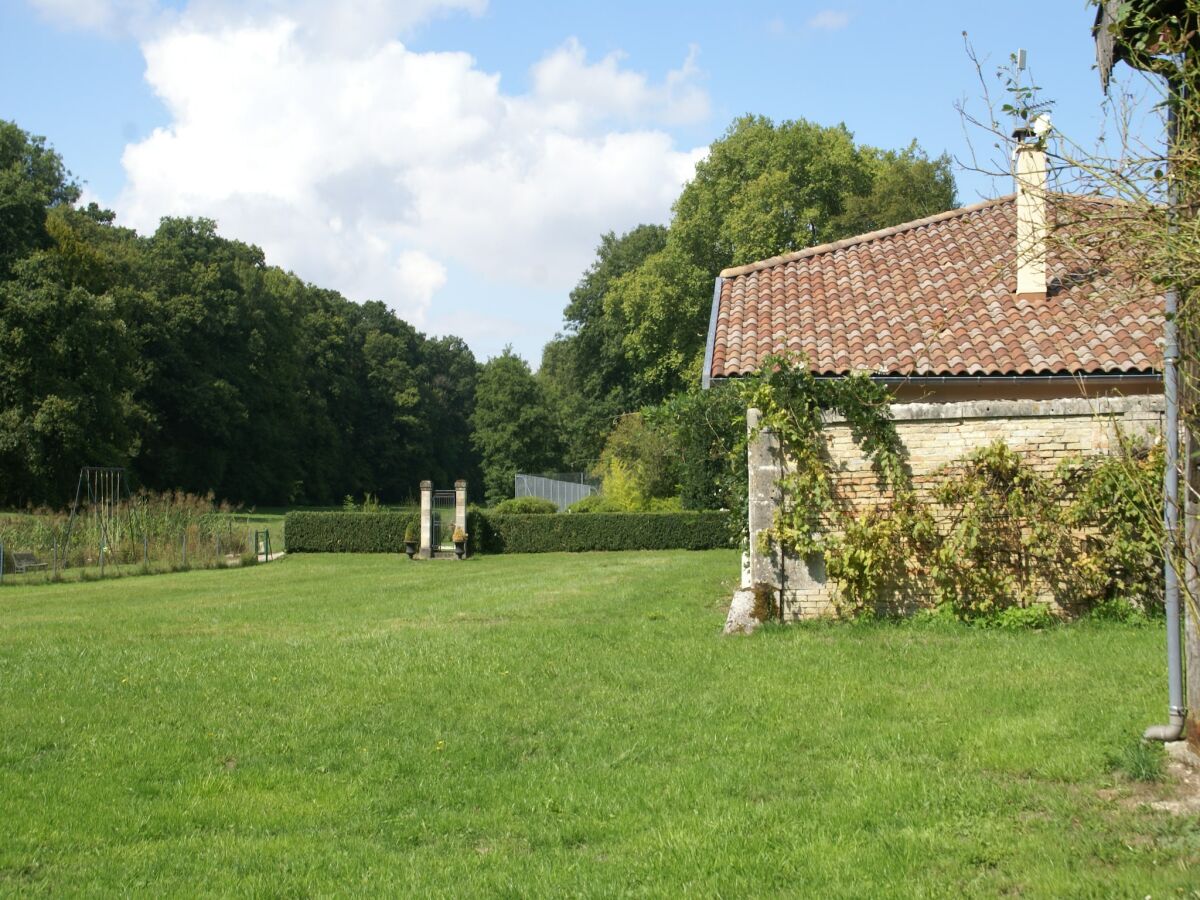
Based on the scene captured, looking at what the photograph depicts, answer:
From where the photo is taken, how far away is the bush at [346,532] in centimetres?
3525

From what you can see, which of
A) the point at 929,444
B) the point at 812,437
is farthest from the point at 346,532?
the point at 929,444

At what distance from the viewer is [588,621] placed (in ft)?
41.7

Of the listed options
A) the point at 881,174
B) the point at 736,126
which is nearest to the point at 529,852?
the point at 881,174

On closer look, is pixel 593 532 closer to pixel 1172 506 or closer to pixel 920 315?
pixel 920 315

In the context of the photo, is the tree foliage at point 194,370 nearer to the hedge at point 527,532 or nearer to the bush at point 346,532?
the bush at point 346,532

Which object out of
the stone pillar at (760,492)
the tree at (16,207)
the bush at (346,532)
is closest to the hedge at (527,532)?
the bush at (346,532)

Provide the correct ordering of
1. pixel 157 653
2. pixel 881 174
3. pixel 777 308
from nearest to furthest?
pixel 157 653 → pixel 777 308 → pixel 881 174

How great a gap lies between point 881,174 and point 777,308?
93.7 feet

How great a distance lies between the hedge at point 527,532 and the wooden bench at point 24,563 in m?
9.64

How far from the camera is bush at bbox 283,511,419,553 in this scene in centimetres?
3525

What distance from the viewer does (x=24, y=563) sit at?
25.8m

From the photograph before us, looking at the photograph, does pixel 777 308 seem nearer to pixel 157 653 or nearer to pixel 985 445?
pixel 985 445

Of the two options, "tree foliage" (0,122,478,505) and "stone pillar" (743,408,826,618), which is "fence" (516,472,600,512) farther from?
"stone pillar" (743,408,826,618)

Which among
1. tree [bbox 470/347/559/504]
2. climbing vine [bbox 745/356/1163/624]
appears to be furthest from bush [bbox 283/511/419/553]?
tree [bbox 470/347/559/504]
